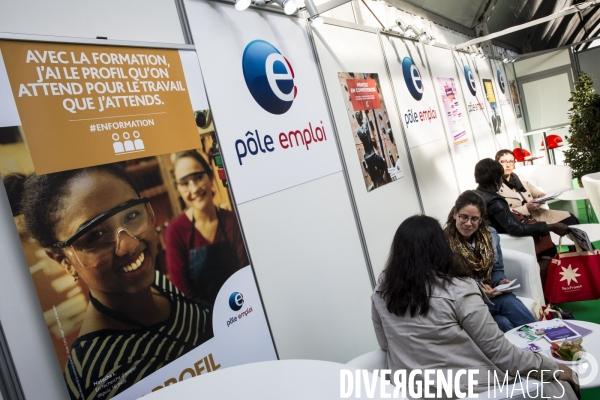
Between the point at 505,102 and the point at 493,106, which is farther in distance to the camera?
the point at 505,102

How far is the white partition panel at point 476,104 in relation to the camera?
877 cm

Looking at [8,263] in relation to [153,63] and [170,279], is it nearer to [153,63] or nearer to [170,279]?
[170,279]

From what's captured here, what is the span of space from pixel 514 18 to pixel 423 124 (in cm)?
1024

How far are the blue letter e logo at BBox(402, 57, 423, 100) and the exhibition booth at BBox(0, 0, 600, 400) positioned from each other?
3.82ft

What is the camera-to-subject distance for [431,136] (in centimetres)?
633

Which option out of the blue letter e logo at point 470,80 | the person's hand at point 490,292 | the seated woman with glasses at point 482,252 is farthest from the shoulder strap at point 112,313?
the blue letter e logo at point 470,80

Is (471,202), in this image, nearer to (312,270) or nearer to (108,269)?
(312,270)

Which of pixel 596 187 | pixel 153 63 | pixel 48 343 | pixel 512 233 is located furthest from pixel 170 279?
pixel 596 187

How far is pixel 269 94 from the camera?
3.21m

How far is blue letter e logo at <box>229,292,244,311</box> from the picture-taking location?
2527mm

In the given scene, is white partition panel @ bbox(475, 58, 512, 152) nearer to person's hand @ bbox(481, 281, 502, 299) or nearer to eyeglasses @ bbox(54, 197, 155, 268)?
person's hand @ bbox(481, 281, 502, 299)

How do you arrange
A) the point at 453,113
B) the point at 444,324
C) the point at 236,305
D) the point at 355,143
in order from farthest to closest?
the point at 453,113 < the point at 355,143 < the point at 236,305 < the point at 444,324

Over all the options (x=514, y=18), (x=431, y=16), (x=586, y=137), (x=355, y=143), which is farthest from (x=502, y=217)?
(x=514, y=18)

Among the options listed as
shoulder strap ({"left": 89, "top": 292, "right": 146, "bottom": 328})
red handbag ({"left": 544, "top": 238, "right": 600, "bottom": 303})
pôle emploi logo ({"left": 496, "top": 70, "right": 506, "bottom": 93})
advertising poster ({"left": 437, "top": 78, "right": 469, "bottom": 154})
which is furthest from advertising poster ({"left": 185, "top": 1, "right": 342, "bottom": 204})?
pôle emploi logo ({"left": 496, "top": 70, "right": 506, "bottom": 93})
